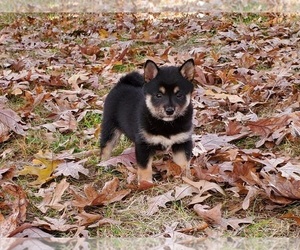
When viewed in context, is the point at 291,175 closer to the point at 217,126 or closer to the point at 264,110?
the point at 217,126

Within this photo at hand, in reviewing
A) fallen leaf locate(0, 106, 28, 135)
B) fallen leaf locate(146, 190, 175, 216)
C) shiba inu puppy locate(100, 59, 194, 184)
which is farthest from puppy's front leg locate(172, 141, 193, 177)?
fallen leaf locate(0, 106, 28, 135)

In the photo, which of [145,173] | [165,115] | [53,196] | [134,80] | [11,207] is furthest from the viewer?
[134,80]

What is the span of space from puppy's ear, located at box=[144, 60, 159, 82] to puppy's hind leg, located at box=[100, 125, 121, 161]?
597 millimetres

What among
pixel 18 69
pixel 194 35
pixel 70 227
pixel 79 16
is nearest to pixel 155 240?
pixel 70 227

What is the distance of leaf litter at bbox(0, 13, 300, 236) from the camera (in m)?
3.00

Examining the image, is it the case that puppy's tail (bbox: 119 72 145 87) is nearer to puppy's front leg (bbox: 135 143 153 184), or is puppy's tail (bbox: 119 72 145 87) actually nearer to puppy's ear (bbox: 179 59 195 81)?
puppy's ear (bbox: 179 59 195 81)

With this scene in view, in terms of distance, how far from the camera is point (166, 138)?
361 centimetres

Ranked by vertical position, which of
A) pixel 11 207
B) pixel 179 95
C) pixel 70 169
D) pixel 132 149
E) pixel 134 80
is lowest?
pixel 132 149

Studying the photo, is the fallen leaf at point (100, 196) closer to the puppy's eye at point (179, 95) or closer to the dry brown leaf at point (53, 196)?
the dry brown leaf at point (53, 196)

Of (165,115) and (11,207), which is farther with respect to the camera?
(165,115)

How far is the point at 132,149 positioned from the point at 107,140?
8.2 inches

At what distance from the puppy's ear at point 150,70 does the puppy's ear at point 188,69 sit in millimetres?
177

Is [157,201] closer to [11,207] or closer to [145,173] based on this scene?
[145,173]

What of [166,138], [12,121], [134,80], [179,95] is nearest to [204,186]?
[166,138]
